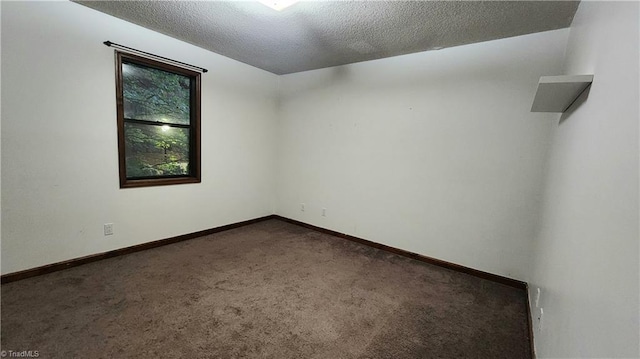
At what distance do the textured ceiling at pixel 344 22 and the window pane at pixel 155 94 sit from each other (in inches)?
19.4

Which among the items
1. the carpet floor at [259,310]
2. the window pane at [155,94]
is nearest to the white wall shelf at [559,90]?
the carpet floor at [259,310]

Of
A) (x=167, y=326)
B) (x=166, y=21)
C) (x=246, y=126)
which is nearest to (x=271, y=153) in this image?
(x=246, y=126)

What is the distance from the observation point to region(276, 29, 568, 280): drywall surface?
8.32ft

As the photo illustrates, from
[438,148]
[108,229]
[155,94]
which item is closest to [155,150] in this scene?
[155,94]

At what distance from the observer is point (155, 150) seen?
324 centimetres

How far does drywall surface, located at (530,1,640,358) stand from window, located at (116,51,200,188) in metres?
3.68

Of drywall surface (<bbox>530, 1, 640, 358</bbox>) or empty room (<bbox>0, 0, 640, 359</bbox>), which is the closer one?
drywall surface (<bbox>530, 1, 640, 358</bbox>)

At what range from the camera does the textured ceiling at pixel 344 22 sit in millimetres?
2178

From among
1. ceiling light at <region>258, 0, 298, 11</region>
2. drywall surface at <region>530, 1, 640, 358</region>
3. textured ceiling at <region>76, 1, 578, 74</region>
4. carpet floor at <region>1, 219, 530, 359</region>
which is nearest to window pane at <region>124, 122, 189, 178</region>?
carpet floor at <region>1, 219, 530, 359</region>

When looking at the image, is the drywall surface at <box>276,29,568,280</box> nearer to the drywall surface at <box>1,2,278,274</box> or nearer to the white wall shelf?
the white wall shelf

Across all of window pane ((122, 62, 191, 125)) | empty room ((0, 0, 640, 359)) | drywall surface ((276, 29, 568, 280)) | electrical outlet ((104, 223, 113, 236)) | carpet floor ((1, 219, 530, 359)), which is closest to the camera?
empty room ((0, 0, 640, 359))

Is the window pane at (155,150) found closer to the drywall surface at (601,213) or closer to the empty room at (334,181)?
the empty room at (334,181)

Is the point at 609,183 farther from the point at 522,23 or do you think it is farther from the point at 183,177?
the point at 183,177

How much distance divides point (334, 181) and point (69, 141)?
9.95 feet
